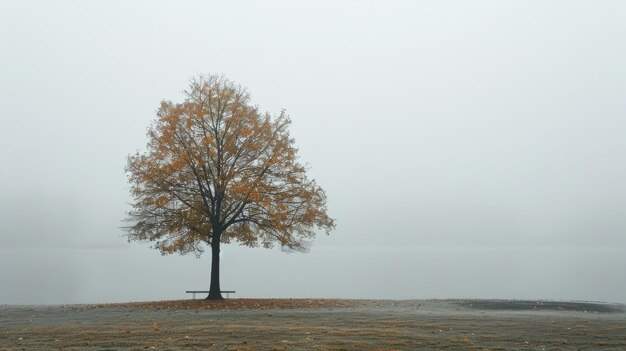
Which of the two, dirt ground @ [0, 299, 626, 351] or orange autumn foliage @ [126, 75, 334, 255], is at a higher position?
orange autumn foliage @ [126, 75, 334, 255]

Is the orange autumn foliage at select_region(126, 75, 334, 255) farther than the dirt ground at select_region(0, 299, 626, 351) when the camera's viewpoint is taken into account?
Yes

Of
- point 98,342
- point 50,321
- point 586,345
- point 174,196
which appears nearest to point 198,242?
point 174,196

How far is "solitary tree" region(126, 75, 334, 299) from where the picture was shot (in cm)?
3597

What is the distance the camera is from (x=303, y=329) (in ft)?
68.9

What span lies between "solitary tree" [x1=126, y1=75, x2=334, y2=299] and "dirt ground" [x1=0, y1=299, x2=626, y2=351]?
6.30m

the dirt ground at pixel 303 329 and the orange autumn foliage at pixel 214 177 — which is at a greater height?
the orange autumn foliage at pixel 214 177

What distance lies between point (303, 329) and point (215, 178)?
17056 mm

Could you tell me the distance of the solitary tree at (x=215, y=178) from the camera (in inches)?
1416

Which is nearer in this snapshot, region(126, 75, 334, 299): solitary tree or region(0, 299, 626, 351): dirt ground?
region(0, 299, 626, 351): dirt ground

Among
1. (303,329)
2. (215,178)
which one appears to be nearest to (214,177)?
(215,178)

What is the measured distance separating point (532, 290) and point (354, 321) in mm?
89356

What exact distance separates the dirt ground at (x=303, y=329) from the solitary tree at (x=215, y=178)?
20.7 feet

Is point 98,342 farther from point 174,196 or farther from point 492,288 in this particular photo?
point 492,288

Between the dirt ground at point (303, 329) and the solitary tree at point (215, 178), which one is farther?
the solitary tree at point (215, 178)
